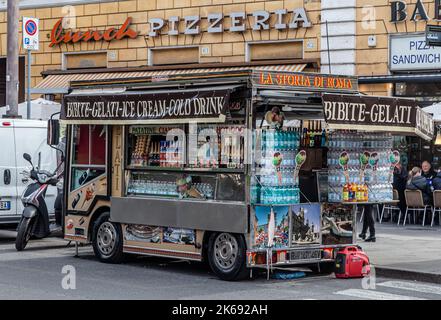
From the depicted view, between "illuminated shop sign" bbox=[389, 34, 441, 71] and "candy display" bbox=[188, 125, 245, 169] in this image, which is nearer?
"candy display" bbox=[188, 125, 245, 169]

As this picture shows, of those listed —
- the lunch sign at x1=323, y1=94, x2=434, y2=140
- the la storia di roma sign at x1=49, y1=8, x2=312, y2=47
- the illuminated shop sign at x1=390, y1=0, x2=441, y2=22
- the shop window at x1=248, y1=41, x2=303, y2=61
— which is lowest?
the lunch sign at x1=323, y1=94, x2=434, y2=140

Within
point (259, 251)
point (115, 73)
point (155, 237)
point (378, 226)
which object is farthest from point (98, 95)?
point (115, 73)

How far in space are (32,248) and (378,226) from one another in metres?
7.86

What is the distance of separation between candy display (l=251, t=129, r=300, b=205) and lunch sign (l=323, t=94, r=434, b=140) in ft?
2.49

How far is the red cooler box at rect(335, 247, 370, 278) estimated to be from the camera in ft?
43.8

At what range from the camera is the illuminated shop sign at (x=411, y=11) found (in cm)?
2252

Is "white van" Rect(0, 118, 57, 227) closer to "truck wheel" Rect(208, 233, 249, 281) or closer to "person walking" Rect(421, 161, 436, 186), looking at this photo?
"truck wheel" Rect(208, 233, 249, 281)

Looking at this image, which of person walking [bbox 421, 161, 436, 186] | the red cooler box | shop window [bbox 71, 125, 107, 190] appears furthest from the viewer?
person walking [bbox 421, 161, 436, 186]

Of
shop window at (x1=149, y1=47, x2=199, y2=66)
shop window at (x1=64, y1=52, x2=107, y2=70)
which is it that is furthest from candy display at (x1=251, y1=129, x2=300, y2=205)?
shop window at (x1=64, y1=52, x2=107, y2=70)

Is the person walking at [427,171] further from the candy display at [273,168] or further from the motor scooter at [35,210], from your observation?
the candy display at [273,168]

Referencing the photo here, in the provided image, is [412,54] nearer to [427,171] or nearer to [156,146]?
[427,171]

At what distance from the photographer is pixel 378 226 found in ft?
69.6

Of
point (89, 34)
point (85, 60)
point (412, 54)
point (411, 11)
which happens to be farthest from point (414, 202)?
point (85, 60)
